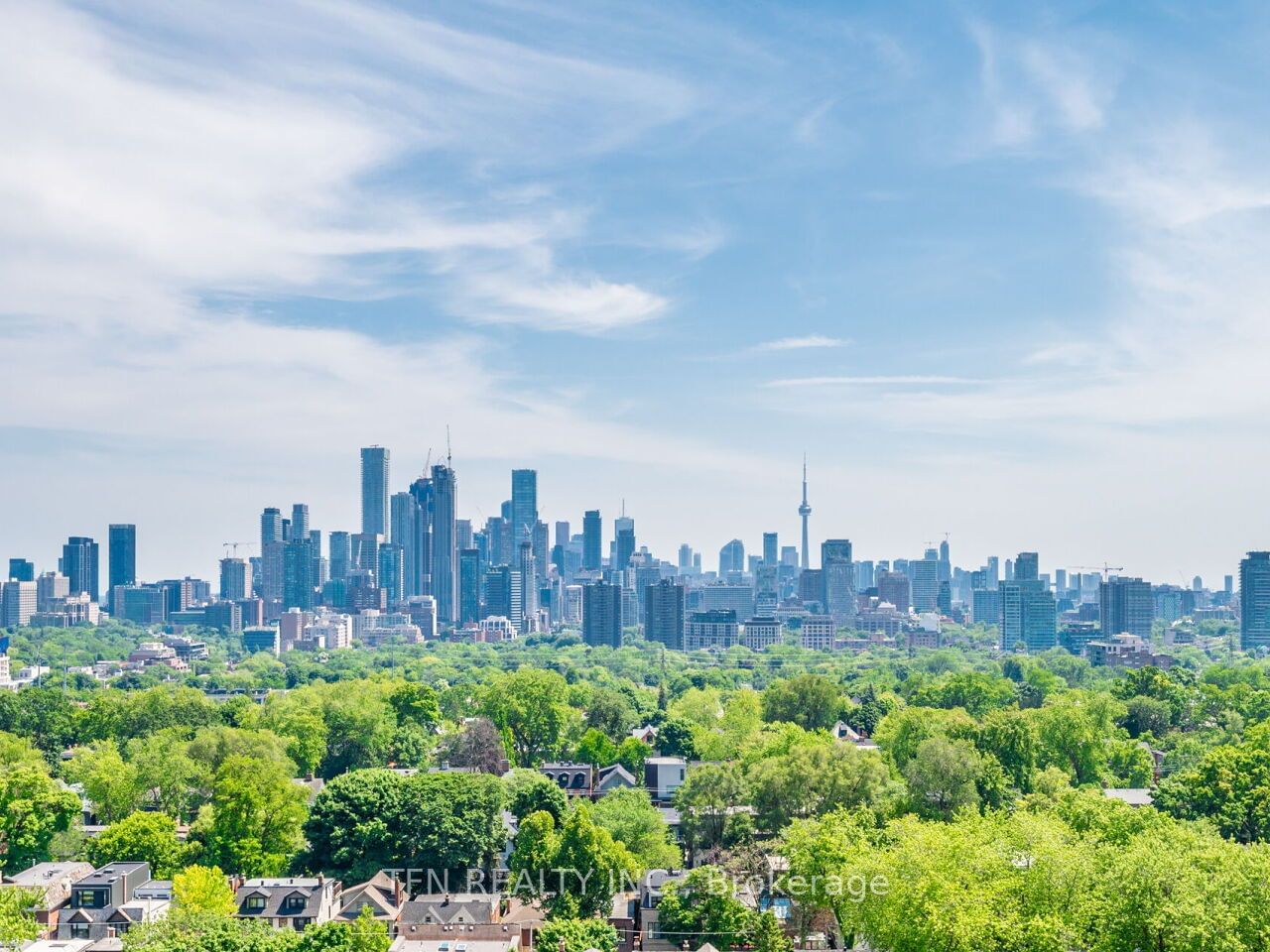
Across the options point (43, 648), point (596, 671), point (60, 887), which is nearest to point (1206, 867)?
point (60, 887)

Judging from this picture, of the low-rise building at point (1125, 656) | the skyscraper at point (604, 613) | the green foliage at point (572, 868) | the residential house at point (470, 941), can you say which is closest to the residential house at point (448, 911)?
the residential house at point (470, 941)

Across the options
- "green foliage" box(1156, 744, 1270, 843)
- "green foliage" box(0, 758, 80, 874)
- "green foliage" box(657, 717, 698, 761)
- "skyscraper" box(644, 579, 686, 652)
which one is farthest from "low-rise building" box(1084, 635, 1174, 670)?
"green foliage" box(0, 758, 80, 874)

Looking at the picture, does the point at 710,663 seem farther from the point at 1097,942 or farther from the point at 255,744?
the point at 1097,942

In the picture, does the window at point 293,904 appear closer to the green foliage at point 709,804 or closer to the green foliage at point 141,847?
the green foliage at point 141,847

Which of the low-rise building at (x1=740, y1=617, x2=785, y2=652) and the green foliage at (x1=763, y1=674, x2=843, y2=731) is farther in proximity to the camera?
the low-rise building at (x1=740, y1=617, x2=785, y2=652)

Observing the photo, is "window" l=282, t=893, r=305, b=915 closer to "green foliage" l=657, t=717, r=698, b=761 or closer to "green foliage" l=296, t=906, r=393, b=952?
"green foliage" l=296, t=906, r=393, b=952

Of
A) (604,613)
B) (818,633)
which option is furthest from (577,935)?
(818,633)
